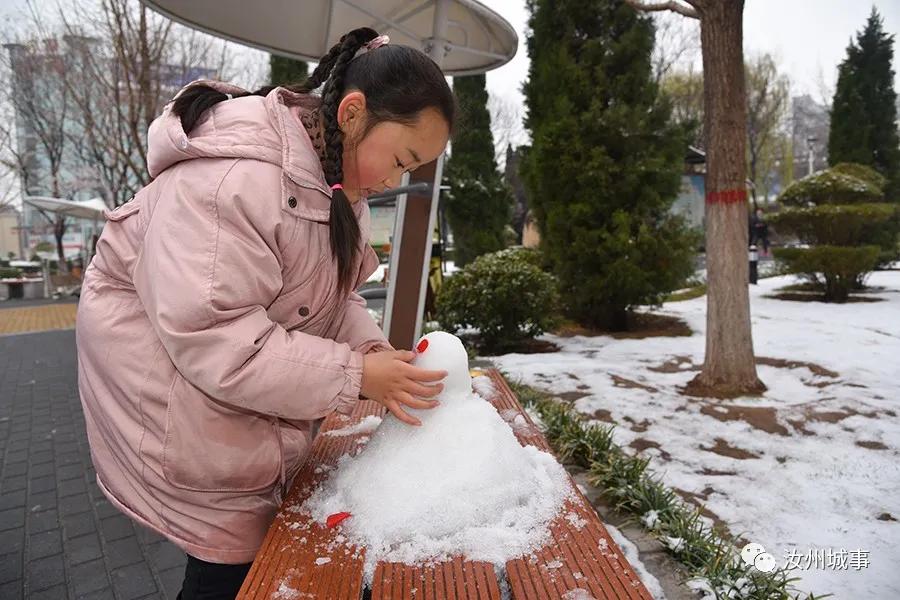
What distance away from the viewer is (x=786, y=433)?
151 inches

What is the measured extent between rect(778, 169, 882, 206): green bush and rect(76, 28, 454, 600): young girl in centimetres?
1083

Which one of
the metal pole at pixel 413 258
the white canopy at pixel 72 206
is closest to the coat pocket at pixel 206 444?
the metal pole at pixel 413 258

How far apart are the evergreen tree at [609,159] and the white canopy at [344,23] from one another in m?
3.58

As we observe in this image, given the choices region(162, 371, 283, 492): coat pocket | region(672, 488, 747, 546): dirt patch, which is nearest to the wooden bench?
region(162, 371, 283, 492): coat pocket

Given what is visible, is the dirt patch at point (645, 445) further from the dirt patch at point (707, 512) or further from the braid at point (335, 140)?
the braid at point (335, 140)

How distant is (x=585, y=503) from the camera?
1.29 meters

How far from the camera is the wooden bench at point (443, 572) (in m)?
0.97

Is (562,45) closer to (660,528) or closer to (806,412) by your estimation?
(806,412)

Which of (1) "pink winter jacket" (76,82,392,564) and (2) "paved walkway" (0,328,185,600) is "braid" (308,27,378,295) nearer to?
(1) "pink winter jacket" (76,82,392,564)

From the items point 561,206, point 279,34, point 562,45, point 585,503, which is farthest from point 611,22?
point 585,503

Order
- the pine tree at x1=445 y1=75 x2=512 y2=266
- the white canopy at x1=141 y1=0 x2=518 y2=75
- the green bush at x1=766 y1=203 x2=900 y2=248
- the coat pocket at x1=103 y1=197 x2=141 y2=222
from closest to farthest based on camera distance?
the coat pocket at x1=103 y1=197 x2=141 y2=222 → the white canopy at x1=141 y1=0 x2=518 y2=75 → the green bush at x1=766 y1=203 x2=900 y2=248 → the pine tree at x1=445 y1=75 x2=512 y2=266

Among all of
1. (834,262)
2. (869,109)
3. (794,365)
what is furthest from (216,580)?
(869,109)

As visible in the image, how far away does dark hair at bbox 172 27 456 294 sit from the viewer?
123cm

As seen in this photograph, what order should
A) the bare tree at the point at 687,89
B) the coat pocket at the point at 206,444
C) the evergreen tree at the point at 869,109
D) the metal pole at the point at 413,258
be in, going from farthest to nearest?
the bare tree at the point at 687,89 < the evergreen tree at the point at 869,109 < the metal pole at the point at 413,258 < the coat pocket at the point at 206,444
